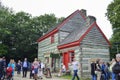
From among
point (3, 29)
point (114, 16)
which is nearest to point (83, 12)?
point (114, 16)

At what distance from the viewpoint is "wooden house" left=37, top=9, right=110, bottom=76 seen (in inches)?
896

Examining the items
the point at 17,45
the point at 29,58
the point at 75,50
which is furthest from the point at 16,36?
the point at 75,50

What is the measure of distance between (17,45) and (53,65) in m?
15.0

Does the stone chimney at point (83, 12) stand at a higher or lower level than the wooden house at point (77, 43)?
higher

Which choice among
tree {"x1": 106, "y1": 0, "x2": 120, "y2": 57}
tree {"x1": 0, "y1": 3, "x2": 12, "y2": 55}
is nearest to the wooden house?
tree {"x1": 106, "y1": 0, "x2": 120, "y2": 57}

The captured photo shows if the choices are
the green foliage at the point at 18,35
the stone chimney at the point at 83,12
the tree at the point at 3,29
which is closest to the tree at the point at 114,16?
the stone chimney at the point at 83,12

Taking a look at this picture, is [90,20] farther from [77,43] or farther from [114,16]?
[77,43]

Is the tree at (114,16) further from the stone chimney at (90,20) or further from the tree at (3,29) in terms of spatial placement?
the tree at (3,29)

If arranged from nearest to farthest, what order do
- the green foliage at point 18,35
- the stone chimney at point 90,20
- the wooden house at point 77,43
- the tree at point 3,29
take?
Answer: the wooden house at point 77,43 → the stone chimney at point 90,20 → the tree at point 3,29 → the green foliage at point 18,35

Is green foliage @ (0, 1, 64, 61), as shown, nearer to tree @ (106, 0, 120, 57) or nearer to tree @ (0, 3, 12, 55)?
tree @ (0, 3, 12, 55)

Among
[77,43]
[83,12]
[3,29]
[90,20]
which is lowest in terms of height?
[77,43]

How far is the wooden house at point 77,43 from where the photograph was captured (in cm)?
2277

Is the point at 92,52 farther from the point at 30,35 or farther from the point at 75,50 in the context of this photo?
the point at 30,35

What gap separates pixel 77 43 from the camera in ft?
74.5
